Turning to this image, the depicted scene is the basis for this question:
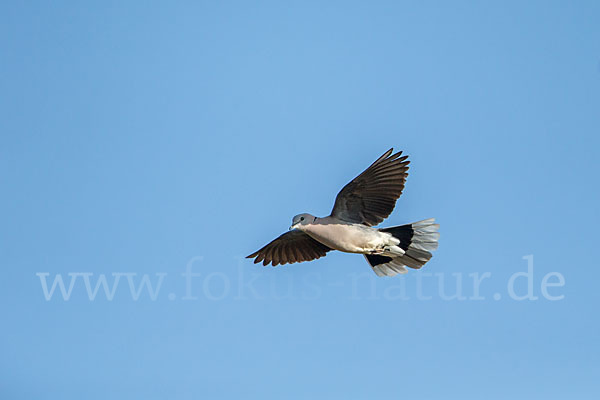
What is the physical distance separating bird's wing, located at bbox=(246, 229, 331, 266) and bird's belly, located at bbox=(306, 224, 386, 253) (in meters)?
0.91

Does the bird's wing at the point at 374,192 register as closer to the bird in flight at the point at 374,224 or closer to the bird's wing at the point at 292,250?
the bird in flight at the point at 374,224

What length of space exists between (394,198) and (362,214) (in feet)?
1.54

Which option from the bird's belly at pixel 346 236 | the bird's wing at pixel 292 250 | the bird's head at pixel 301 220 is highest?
the bird's wing at pixel 292 250

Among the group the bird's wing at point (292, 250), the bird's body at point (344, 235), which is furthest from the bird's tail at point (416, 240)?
the bird's wing at point (292, 250)

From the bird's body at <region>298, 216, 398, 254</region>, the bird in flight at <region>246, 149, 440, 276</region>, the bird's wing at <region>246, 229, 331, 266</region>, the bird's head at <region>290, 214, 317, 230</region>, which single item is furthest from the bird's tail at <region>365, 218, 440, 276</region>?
the bird's wing at <region>246, 229, 331, 266</region>

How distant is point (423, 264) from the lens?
35.6ft

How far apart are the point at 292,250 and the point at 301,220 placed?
1196mm

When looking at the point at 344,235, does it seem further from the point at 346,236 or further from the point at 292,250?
the point at 292,250

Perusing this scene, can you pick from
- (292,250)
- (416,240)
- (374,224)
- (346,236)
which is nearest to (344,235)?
(346,236)

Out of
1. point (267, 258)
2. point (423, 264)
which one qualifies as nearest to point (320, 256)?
point (267, 258)

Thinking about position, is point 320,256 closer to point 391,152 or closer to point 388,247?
point 388,247

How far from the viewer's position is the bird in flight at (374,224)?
1028 centimetres

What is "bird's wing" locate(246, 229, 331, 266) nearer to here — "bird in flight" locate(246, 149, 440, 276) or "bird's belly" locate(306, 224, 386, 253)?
"bird in flight" locate(246, 149, 440, 276)

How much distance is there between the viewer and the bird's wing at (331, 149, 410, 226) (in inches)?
405
